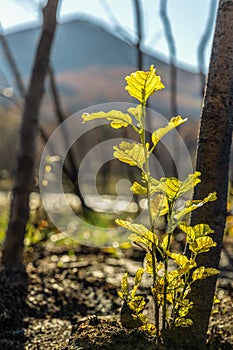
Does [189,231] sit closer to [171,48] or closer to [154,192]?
[154,192]

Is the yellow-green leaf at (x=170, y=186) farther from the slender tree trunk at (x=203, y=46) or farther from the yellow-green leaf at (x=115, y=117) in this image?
the slender tree trunk at (x=203, y=46)

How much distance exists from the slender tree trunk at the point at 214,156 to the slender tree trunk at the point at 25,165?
1.56 metres

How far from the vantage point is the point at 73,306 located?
254 cm

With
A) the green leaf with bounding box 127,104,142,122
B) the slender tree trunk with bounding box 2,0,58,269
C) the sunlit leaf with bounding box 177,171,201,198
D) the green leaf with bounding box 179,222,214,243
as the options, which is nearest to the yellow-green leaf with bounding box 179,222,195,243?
the green leaf with bounding box 179,222,214,243

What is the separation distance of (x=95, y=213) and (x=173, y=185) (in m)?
4.53

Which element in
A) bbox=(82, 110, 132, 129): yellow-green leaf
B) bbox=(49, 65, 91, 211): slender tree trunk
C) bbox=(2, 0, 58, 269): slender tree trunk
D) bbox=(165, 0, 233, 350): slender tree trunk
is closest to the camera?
bbox=(82, 110, 132, 129): yellow-green leaf

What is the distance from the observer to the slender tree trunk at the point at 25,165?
9.91 ft

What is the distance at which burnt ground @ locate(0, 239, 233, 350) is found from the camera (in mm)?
1573

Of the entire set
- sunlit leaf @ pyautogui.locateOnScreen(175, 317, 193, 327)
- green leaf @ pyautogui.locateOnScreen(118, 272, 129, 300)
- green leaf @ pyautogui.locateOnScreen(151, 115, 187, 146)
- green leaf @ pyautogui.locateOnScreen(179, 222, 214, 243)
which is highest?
green leaf @ pyautogui.locateOnScreen(151, 115, 187, 146)

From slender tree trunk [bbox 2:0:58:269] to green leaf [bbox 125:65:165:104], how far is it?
5.66 ft

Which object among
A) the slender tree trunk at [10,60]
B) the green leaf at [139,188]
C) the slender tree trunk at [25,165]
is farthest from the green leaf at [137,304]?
the slender tree trunk at [10,60]

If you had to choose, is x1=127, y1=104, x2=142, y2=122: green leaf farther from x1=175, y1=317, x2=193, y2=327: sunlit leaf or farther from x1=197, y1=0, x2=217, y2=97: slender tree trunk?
x1=197, y1=0, x2=217, y2=97: slender tree trunk

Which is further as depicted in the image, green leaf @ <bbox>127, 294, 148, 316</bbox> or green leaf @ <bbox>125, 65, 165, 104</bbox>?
green leaf @ <bbox>127, 294, 148, 316</bbox>

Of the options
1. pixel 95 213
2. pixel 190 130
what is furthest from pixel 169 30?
pixel 190 130
